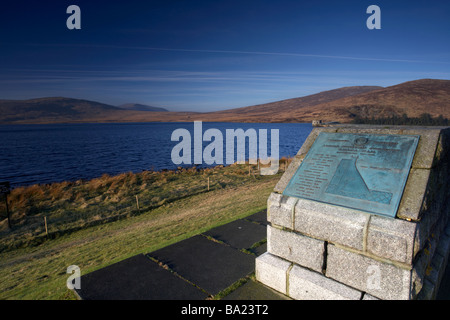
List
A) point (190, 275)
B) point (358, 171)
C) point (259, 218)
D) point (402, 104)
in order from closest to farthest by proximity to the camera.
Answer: point (358, 171) < point (190, 275) < point (259, 218) < point (402, 104)

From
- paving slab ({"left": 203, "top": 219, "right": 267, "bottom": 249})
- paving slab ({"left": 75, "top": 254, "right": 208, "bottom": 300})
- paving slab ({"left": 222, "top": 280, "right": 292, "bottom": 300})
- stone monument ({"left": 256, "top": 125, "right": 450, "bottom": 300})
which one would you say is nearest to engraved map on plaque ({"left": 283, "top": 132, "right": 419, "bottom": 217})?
stone monument ({"left": 256, "top": 125, "right": 450, "bottom": 300})

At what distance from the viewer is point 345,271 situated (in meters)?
2.87

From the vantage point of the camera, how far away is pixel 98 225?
976 cm

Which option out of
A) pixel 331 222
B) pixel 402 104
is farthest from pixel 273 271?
pixel 402 104

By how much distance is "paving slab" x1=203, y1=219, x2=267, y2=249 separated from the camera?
468 cm

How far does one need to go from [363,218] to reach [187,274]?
8.20 ft

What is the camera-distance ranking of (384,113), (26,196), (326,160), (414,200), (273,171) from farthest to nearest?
(384,113) < (273,171) < (26,196) < (326,160) < (414,200)

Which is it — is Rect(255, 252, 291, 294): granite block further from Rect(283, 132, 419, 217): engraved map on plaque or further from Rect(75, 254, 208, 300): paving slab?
Rect(283, 132, 419, 217): engraved map on plaque

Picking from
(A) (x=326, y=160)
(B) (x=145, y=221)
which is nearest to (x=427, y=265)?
(A) (x=326, y=160)

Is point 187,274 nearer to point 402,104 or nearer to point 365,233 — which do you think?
point 365,233

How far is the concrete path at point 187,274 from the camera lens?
3268mm

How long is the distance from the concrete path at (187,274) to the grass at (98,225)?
0.45m
